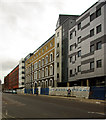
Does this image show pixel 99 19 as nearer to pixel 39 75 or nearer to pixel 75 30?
pixel 75 30

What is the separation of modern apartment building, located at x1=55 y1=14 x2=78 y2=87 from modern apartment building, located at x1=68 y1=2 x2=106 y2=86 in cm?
469

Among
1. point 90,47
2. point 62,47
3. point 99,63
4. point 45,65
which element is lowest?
point 99,63

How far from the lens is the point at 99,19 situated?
1484 inches

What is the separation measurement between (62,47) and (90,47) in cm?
1654

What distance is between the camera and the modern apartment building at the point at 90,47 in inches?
1441

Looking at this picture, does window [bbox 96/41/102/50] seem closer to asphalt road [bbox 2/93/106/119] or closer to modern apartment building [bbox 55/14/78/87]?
modern apartment building [bbox 55/14/78/87]

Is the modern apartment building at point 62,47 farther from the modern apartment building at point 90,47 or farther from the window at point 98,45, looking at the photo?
the window at point 98,45

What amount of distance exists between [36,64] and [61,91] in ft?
117

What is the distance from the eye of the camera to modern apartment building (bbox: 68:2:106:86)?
3659 cm

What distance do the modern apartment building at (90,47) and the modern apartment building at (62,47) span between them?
4.69 metres

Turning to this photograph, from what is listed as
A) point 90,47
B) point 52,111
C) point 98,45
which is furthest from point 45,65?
point 52,111

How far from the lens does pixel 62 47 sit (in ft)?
186

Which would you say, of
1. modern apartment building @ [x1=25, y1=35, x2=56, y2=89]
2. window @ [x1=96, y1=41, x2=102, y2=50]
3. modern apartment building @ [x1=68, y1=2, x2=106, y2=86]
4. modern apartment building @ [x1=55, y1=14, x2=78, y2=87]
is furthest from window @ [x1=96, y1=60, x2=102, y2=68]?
modern apartment building @ [x1=25, y1=35, x2=56, y2=89]

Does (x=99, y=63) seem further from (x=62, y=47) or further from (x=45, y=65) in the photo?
(x=45, y=65)
